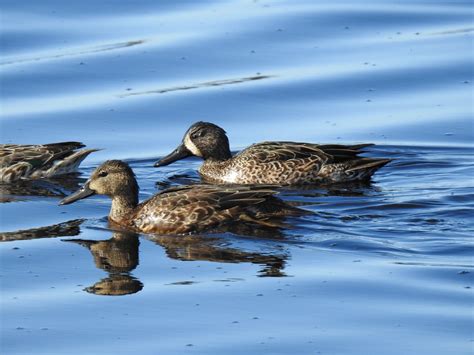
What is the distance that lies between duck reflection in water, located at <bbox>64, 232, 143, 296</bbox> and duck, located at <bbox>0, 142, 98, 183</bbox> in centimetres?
285

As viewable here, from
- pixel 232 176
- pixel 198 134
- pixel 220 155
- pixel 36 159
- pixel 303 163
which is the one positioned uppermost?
pixel 198 134

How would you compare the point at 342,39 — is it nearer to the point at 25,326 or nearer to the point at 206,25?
the point at 206,25

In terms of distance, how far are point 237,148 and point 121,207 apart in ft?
11.5

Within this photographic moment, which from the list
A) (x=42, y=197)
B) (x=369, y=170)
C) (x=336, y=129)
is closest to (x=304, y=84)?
(x=336, y=129)

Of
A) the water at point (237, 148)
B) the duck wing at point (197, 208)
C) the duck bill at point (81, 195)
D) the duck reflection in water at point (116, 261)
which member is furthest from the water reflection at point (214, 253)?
the duck bill at point (81, 195)

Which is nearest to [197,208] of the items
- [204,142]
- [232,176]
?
[232,176]

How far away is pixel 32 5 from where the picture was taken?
23.3 m

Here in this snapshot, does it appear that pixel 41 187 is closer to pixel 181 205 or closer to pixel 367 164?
pixel 181 205

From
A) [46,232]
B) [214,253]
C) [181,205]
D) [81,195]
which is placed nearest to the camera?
[214,253]

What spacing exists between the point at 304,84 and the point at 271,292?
813cm

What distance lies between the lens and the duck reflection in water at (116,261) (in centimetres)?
1141

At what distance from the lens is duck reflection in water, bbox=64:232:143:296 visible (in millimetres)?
11414

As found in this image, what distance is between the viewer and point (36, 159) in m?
16.0

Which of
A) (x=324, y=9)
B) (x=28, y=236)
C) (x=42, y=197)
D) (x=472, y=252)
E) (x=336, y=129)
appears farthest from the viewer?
(x=324, y=9)
